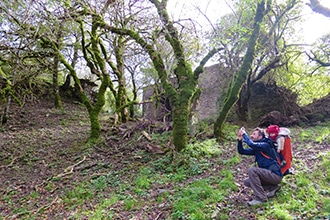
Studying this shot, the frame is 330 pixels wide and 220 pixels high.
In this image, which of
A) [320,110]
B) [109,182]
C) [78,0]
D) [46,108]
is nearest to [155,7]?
[78,0]

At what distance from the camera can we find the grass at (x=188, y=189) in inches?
151

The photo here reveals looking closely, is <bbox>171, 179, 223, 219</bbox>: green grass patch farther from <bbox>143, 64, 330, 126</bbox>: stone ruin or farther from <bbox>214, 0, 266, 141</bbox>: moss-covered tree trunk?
<bbox>143, 64, 330, 126</bbox>: stone ruin

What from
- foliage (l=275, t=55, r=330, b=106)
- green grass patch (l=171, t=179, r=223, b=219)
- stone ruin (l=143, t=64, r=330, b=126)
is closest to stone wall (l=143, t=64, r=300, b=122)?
stone ruin (l=143, t=64, r=330, b=126)

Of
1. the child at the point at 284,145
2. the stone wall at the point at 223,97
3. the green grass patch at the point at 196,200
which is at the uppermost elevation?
the stone wall at the point at 223,97

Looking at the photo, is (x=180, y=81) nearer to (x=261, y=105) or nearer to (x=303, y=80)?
(x=261, y=105)

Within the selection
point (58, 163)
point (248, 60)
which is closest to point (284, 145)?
point (248, 60)

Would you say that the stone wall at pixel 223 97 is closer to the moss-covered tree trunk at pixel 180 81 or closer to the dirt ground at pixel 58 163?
the moss-covered tree trunk at pixel 180 81

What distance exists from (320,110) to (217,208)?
953cm

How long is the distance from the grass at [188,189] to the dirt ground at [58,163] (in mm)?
38

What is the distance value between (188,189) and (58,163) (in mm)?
4597

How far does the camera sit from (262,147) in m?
3.98

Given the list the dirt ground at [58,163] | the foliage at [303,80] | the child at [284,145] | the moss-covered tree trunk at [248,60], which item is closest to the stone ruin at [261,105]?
the foliage at [303,80]

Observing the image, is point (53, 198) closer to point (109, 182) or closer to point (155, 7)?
point (109, 182)

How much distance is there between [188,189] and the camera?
15.5 ft
